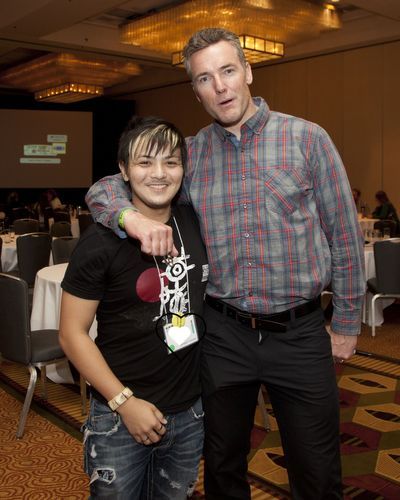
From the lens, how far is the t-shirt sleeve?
1.43 m

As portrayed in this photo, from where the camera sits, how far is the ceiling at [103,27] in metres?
8.32

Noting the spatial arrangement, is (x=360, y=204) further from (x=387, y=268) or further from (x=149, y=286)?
(x=149, y=286)

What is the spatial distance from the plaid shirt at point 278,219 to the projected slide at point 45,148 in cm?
1515

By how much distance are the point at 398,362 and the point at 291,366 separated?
3.23 m

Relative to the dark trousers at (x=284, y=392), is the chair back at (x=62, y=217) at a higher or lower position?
higher

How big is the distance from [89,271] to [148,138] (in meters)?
0.36

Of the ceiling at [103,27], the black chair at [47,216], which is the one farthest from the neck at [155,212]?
the black chair at [47,216]

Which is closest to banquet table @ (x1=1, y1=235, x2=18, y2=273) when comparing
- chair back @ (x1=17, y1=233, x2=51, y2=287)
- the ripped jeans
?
chair back @ (x1=17, y1=233, x2=51, y2=287)

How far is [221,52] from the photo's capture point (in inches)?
66.8

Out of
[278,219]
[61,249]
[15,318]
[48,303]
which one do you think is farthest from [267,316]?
[61,249]

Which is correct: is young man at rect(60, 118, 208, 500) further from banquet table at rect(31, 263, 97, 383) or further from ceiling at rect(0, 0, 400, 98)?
ceiling at rect(0, 0, 400, 98)

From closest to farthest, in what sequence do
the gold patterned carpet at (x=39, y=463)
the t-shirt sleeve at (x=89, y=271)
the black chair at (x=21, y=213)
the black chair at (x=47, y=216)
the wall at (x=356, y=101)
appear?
the t-shirt sleeve at (x=89, y=271)
the gold patterned carpet at (x=39, y=463)
the black chair at (x=47, y=216)
the wall at (x=356, y=101)
the black chair at (x=21, y=213)

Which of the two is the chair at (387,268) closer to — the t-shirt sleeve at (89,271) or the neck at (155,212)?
the neck at (155,212)

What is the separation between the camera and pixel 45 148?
1641cm
